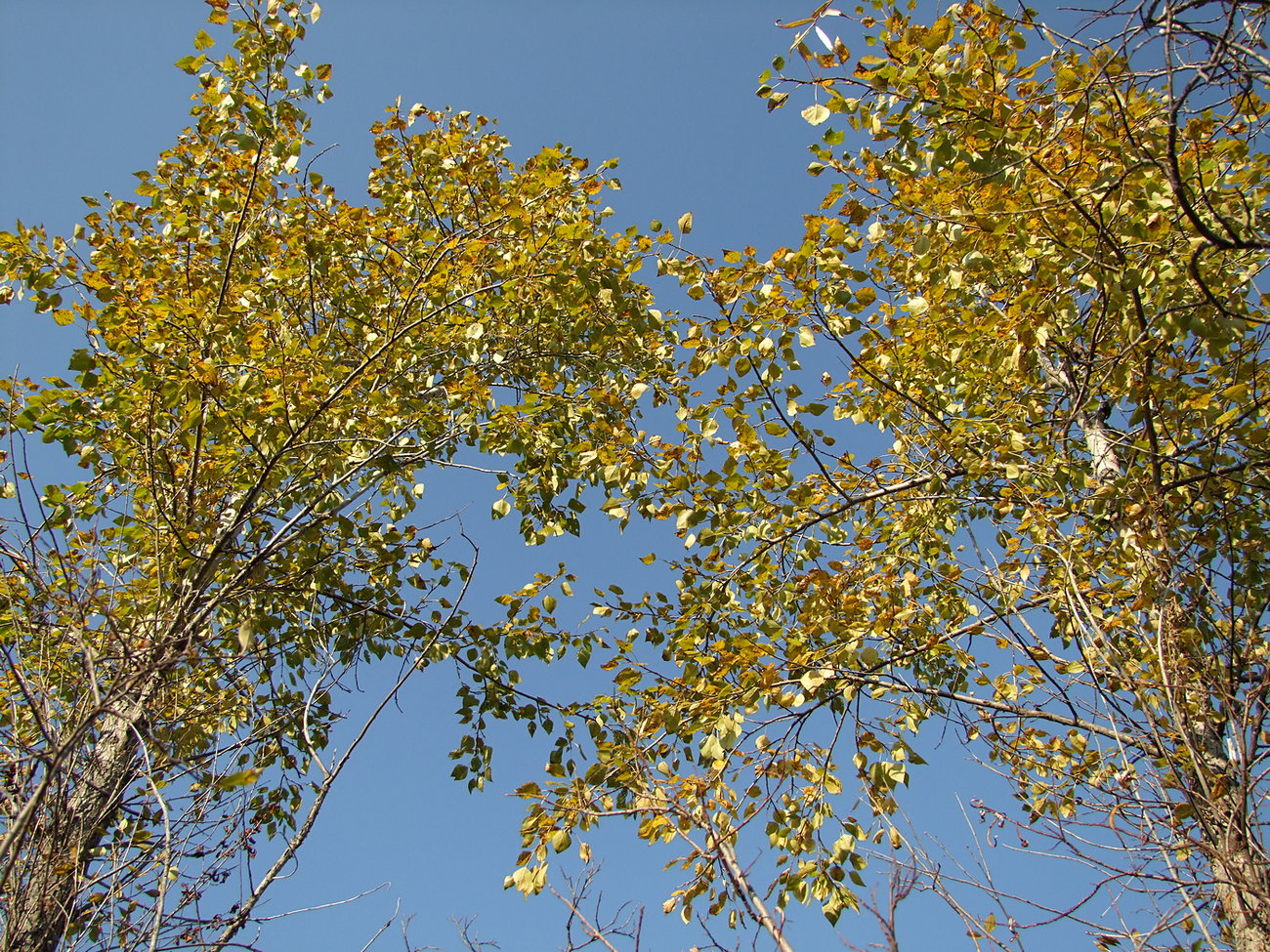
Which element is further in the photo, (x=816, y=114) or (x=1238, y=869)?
(x=816, y=114)

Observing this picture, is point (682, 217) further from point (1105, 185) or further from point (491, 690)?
point (491, 690)

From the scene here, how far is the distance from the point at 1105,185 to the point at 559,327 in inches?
134

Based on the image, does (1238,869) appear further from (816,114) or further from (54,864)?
(54,864)

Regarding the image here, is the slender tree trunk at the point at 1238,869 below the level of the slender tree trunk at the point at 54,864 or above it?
below

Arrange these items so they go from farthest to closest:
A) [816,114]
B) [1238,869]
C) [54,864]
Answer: [816,114] < [54,864] < [1238,869]

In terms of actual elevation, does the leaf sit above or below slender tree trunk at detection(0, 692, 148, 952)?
above

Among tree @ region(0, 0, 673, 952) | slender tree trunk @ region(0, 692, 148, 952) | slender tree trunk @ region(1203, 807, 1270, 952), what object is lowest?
slender tree trunk @ region(1203, 807, 1270, 952)

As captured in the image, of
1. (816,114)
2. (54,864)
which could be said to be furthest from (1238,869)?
(54,864)

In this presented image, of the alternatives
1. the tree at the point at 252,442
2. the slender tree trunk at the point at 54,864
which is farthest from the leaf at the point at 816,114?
the slender tree trunk at the point at 54,864

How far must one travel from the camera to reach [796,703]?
3320 mm

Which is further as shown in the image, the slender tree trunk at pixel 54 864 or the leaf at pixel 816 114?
the leaf at pixel 816 114

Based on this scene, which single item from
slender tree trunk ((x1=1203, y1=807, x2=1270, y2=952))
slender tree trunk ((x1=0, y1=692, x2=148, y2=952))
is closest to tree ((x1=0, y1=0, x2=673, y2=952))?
slender tree trunk ((x1=0, y1=692, x2=148, y2=952))

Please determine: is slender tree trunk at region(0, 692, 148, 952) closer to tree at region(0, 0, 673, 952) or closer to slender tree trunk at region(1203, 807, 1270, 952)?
tree at region(0, 0, 673, 952)

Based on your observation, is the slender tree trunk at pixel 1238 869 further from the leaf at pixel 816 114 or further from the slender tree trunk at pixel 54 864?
the slender tree trunk at pixel 54 864
